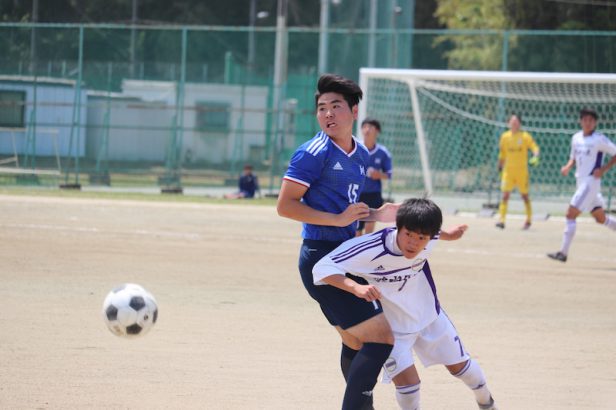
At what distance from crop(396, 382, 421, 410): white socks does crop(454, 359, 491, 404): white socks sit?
0.87 ft

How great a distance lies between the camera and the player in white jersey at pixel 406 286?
466cm

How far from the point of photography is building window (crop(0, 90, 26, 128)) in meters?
25.7

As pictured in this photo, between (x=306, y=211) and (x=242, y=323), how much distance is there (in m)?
3.41

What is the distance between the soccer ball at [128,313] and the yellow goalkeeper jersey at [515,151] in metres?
12.7

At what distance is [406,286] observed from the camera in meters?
4.88

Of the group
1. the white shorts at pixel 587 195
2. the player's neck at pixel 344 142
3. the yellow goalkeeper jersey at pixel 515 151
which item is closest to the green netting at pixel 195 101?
the yellow goalkeeper jersey at pixel 515 151

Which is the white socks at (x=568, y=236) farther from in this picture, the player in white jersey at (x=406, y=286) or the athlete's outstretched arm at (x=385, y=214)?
the athlete's outstretched arm at (x=385, y=214)

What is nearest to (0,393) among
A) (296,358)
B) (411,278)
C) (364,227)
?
(296,358)

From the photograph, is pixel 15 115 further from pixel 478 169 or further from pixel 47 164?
pixel 478 169

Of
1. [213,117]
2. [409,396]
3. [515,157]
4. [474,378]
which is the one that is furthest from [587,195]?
[213,117]

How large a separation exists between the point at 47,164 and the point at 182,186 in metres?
3.44

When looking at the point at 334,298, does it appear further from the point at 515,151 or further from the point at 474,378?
the point at 515,151

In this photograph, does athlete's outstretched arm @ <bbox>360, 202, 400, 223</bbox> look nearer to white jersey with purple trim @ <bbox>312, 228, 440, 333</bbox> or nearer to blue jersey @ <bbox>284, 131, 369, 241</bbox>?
white jersey with purple trim @ <bbox>312, 228, 440, 333</bbox>

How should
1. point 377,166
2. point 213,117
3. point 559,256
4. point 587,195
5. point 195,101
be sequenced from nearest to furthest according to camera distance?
point 559,256 < point 377,166 < point 587,195 < point 195,101 < point 213,117
